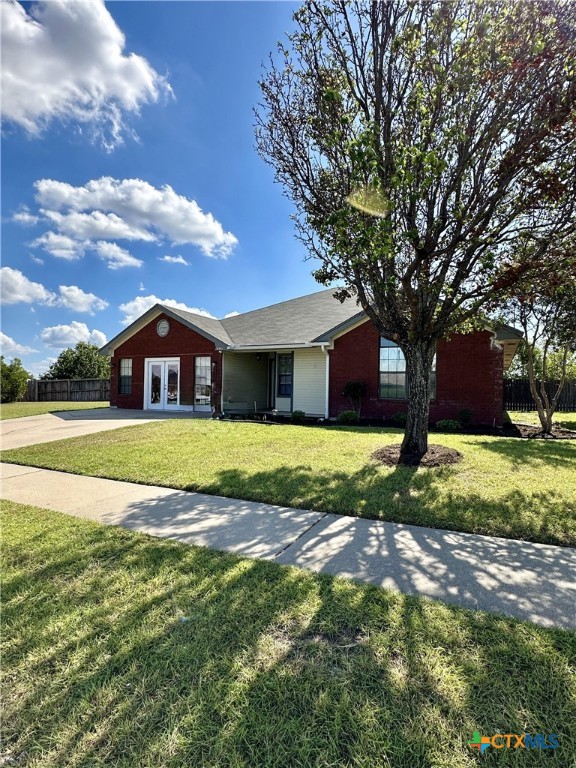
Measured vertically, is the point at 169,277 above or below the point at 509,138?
above

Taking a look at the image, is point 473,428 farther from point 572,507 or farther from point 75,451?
point 75,451

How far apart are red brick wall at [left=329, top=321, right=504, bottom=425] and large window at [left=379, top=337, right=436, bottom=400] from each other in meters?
0.18

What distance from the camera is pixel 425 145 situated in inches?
235

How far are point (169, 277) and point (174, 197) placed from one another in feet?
18.7

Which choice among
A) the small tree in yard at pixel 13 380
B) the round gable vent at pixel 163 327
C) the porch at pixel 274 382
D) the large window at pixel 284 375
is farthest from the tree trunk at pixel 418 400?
the small tree in yard at pixel 13 380

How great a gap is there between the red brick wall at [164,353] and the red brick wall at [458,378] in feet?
20.5

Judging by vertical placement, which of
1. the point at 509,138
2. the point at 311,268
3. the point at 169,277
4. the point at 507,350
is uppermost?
the point at 169,277

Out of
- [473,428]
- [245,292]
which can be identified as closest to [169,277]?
[245,292]

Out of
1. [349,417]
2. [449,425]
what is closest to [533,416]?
[449,425]

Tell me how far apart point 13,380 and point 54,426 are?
15.8 metres

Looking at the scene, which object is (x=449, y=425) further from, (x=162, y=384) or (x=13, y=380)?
(x=13, y=380)

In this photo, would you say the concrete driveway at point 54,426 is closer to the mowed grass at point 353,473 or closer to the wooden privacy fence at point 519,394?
the mowed grass at point 353,473

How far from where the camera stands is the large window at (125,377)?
62.1 ft

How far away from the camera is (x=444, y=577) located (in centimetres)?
309
